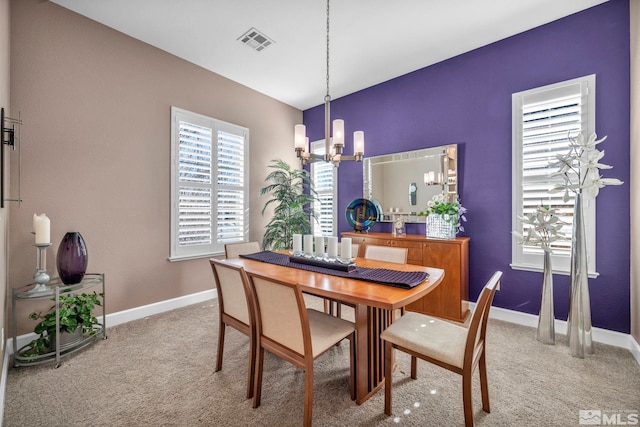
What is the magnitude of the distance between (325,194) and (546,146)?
3.04m

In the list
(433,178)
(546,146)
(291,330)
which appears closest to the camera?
(291,330)

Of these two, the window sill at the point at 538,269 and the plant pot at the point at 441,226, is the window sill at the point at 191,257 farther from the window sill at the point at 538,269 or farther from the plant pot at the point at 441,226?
the window sill at the point at 538,269

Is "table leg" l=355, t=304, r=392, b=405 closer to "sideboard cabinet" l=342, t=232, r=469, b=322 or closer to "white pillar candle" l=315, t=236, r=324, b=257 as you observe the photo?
"white pillar candle" l=315, t=236, r=324, b=257

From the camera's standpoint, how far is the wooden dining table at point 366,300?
1.47 m

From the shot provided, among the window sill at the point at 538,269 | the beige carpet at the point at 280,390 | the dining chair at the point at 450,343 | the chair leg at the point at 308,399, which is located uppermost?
the window sill at the point at 538,269

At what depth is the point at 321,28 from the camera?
9.32 ft

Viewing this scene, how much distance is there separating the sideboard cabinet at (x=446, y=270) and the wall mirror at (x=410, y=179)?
0.63 m

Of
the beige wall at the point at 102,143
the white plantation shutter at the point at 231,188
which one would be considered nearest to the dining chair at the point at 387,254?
the white plantation shutter at the point at 231,188

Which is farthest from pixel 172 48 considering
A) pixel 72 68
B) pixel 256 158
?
pixel 256 158

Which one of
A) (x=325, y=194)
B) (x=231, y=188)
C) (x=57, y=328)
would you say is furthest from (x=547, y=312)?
(x=57, y=328)

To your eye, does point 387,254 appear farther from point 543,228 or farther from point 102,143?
point 102,143

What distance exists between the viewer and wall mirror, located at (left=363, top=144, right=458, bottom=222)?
3393 mm

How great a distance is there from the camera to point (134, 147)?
3061mm

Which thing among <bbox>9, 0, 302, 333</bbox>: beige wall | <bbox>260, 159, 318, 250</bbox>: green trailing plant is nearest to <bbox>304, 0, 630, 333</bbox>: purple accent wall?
<bbox>260, 159, 318, 250</bbox>: green trailing plant
